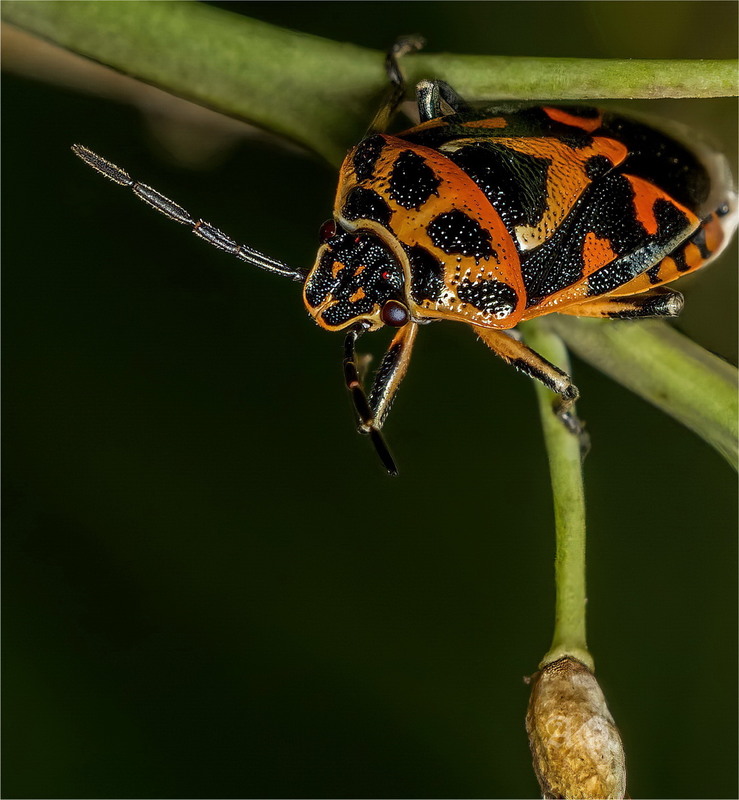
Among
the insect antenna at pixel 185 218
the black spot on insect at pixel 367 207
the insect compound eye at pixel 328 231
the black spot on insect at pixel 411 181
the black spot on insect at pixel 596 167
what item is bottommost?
the insect antenna at pixel 185 218

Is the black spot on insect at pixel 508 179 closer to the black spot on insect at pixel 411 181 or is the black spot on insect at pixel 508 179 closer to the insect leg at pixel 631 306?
the black spot on insect at pixel 411 181

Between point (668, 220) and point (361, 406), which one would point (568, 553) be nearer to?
point (361, 406)

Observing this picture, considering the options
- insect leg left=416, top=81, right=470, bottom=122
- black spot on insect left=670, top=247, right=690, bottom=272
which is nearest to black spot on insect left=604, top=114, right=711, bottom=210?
black spot on insect left=670, top=247, right=690, bottom=272

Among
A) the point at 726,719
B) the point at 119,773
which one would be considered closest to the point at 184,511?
the point at 119,773

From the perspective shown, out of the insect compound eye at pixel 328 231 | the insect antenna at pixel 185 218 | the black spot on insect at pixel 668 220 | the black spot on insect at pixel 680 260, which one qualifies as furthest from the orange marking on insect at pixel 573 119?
the insect antenna at pixel 185 218

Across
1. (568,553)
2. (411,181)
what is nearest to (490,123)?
(411,181)

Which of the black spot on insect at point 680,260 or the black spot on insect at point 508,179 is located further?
the black spot on insect at point 680,260

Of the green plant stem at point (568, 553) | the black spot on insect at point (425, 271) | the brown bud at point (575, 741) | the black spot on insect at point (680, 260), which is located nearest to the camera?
the brown bud at point (575, 741)
